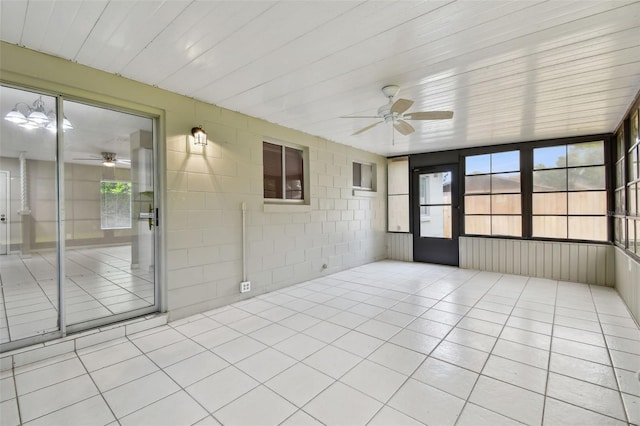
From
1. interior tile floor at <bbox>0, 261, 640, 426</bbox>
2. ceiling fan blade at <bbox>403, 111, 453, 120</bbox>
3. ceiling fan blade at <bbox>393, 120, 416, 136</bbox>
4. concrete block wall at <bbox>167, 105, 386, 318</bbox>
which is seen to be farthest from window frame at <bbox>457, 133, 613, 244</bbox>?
ceiling fan blade at <bbox>403, 111, 453, 120</bbox>

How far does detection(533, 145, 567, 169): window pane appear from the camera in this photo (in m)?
4.91

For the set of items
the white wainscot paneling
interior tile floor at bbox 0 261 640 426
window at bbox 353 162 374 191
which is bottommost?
interior tile floor at bbox 0 261 640 426

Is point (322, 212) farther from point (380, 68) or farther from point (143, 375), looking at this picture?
point (143, 375)

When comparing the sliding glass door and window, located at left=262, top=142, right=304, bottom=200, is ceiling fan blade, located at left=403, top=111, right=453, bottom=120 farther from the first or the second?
the sliding glass door

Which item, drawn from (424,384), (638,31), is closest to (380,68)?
(638,31)

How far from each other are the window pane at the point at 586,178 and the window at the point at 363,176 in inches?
138

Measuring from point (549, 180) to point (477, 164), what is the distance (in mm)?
1182

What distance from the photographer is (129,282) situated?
3211mm

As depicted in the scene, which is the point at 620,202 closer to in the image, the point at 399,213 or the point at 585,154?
the point at 585,154

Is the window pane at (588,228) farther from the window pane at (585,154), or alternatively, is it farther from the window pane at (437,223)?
the window pane at (437,223)

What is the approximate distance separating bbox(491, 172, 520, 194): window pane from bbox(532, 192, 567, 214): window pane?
1.17ft

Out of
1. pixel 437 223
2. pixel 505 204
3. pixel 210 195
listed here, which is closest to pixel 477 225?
pixel 505 204

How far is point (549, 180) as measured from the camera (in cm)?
502

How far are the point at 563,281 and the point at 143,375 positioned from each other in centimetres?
598
